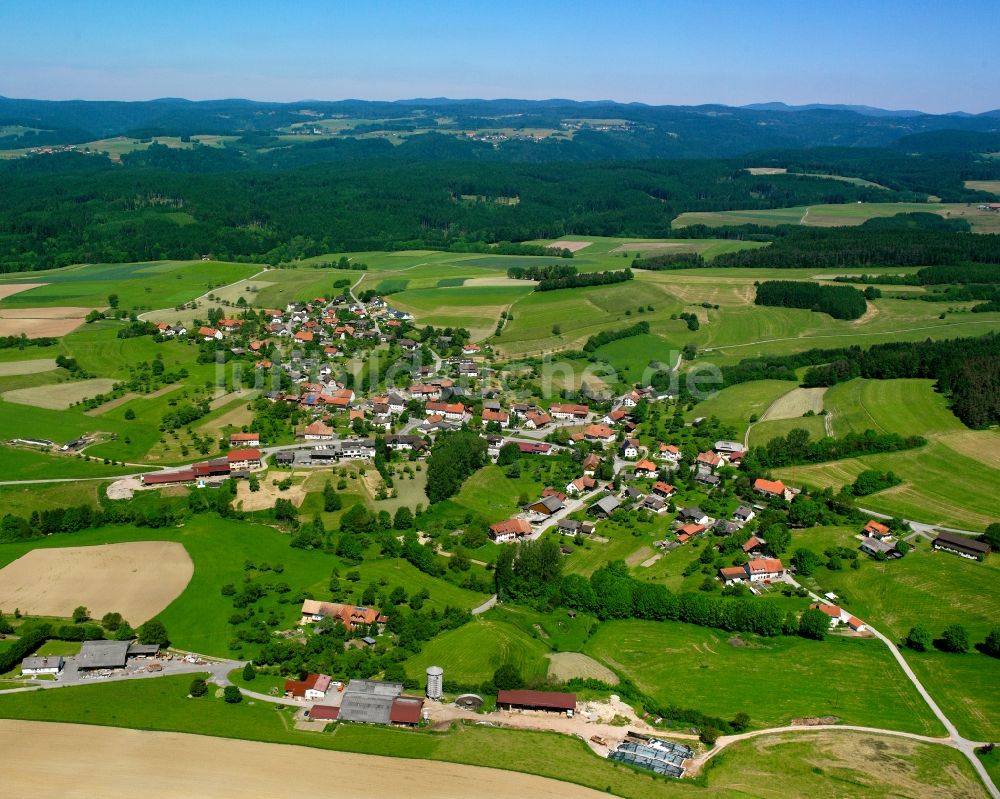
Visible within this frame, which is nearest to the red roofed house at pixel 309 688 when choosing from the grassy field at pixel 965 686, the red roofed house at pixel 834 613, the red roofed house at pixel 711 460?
the red roofed house at pixel 834 613

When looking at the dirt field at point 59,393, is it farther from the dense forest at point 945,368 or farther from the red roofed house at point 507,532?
the dense forest at point 945,368

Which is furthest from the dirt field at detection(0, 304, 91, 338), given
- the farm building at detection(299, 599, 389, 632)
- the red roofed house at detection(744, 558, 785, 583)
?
the red roofed house at detection(744, 558, 785, 583)

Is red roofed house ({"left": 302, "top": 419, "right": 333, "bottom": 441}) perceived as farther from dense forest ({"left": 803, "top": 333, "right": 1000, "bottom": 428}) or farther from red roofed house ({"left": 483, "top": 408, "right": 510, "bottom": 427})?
dense forest ({"left": 803, "top": 333, "right": 1000, "bottom": 428})

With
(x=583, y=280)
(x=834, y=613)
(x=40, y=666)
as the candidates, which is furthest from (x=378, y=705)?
(x=583, y=280)

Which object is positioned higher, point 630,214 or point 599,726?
point 630,214

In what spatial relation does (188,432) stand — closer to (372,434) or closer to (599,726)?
(372,434)

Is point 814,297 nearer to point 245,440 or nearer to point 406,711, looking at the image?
point 245,440

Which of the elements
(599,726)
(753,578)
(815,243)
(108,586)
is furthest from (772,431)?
(815,243)
